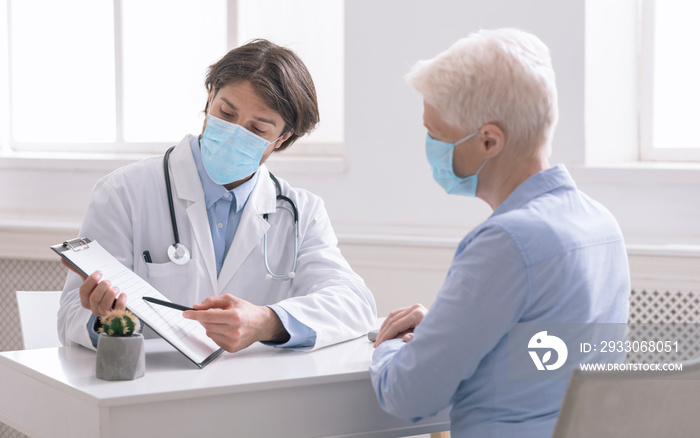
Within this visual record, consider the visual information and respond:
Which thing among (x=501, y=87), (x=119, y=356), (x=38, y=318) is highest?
(x=501, y=87)

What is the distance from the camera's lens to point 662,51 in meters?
2.80

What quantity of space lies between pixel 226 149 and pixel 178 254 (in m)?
0.27

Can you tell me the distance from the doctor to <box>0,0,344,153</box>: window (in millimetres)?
1156

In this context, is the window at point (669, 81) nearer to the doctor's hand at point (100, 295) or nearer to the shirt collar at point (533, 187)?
the shirt collar at point (533, 187)

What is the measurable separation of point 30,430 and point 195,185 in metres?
0.68

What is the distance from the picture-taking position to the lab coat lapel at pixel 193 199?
187cm

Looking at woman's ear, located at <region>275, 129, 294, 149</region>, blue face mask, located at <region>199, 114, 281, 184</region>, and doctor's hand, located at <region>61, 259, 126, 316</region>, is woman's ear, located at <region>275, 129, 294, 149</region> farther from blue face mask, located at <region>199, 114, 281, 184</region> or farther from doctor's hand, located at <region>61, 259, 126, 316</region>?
doctor's hand, located at <region>61, 259, 126, 316</region>

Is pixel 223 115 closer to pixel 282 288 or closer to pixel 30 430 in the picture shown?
pixel 282 288

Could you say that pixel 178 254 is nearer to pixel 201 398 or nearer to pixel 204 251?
pixel 204 251

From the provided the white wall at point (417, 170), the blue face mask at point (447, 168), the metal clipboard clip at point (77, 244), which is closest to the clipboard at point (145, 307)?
the metal clipboard clip at point (77, 244)

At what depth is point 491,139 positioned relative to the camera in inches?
52.1

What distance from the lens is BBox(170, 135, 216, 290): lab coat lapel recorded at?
187 centimetres

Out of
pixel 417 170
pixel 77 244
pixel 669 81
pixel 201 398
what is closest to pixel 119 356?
pixel 201 398

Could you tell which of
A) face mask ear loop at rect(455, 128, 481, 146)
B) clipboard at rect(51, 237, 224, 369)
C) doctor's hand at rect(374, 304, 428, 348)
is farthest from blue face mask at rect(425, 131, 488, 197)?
clipboard at rect(51, 237, 224, 369)
